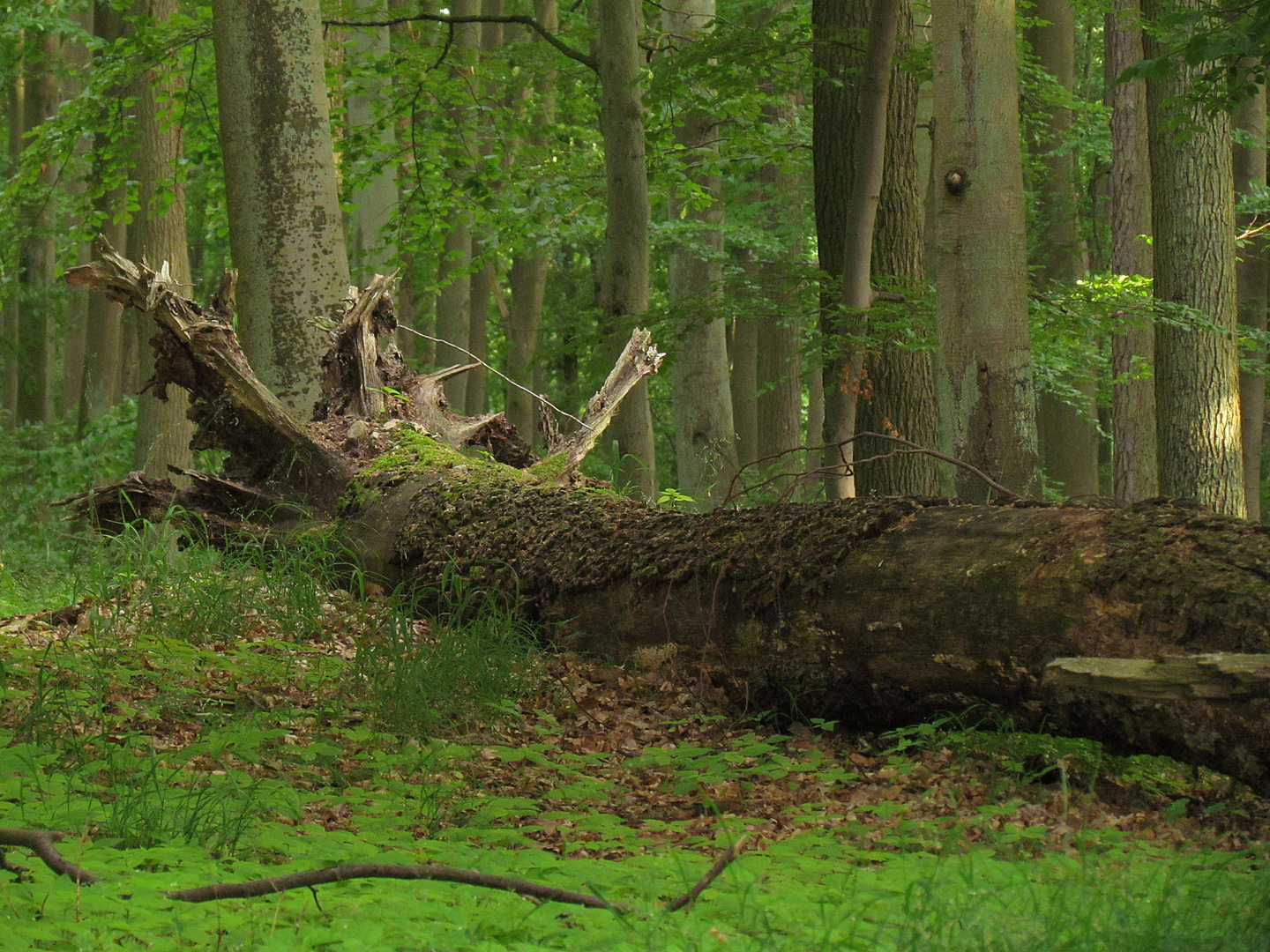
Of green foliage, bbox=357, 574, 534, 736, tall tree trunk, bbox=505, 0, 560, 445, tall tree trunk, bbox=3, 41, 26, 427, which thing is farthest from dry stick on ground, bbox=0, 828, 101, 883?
tall tree trunk, bbox=3, 41, 26, 427

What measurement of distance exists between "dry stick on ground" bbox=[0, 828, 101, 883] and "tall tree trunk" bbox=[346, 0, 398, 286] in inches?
376

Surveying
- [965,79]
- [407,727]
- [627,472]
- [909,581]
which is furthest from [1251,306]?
[407,727]

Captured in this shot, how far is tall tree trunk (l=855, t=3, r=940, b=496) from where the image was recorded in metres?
8.05

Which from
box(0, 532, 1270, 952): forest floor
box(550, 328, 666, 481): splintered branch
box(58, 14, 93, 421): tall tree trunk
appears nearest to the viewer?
box(0, 532, 1270, 952): forest floor

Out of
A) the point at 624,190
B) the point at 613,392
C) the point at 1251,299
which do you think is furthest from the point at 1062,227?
the point at 613,392

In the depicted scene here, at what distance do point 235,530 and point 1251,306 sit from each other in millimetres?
14275

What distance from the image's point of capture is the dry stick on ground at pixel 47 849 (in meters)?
2.44

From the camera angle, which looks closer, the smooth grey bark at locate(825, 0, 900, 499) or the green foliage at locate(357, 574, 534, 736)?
the green foliage at locate(357, 574, 534, 736)

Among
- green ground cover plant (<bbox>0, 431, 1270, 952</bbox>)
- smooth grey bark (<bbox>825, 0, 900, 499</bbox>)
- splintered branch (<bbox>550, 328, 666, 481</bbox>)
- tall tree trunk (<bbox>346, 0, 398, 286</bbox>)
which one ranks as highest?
tall tree trunk (<bbox>346, 0, 398, 286</bbox>)

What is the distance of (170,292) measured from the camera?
640 cm

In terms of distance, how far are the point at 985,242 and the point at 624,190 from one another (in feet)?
13.2

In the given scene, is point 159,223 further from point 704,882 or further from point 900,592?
point 704,882

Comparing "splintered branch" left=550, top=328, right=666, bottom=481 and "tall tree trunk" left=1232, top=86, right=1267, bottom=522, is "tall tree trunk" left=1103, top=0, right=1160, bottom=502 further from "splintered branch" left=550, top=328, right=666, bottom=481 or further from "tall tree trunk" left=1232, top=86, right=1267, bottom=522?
"splintered branch" left=550, top=328, right=666, bottom=481

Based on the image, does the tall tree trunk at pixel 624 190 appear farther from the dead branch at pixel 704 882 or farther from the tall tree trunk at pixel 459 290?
the dead branch at pixel 704 882
